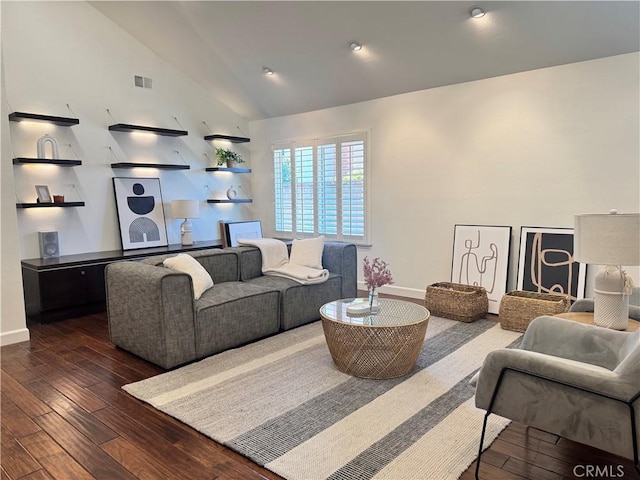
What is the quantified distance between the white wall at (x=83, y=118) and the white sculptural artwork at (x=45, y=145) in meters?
0.10

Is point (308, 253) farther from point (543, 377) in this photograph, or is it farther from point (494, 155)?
point (543, 377)

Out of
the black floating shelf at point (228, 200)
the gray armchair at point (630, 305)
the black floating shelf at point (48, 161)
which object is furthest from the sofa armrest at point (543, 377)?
the black floating shelf at point (228, 200)

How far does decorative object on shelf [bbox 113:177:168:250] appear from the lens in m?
5.58

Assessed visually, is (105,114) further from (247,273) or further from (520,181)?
(520,181)

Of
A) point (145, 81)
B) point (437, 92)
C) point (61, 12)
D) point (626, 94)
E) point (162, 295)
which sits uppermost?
point (61, 12)

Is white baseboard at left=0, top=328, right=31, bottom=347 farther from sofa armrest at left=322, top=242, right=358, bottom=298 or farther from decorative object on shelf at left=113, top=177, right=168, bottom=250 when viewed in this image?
sofa armrest at left=322, top=242, right=358, bottom=298

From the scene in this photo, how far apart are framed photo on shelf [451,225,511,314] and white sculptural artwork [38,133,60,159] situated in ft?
15.2

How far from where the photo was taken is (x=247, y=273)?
4430mm

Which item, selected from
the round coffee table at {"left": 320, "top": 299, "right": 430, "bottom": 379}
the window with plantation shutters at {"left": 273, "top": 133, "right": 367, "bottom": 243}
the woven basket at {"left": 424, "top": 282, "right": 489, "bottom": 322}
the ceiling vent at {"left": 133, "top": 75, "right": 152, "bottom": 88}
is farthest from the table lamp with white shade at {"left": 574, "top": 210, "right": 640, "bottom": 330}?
the ceiling vent at {"left": 133, "top": 75, "right": 152, "bottom": 88}

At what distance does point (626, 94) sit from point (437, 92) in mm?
1824

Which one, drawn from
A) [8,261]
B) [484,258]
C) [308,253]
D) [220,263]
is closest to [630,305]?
[484,258]

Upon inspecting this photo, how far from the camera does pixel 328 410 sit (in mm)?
2619

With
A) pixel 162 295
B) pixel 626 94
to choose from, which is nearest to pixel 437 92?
pixel 626 94

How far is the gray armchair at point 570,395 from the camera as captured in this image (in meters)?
1.67
